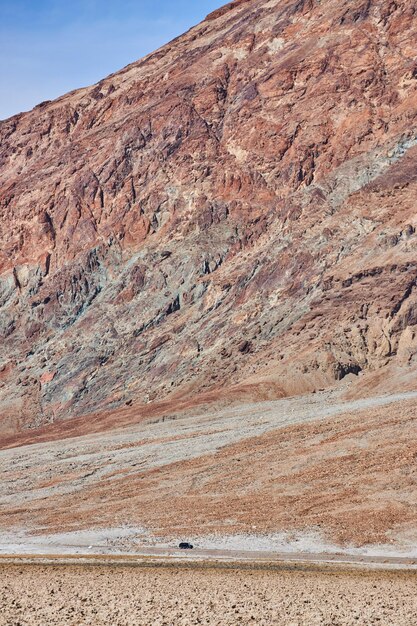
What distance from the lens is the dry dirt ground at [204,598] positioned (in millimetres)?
19656

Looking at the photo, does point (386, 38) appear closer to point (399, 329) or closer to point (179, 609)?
point (399, 329)

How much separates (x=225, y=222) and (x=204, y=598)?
8876 cm

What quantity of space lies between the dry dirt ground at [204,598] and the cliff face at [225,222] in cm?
5136

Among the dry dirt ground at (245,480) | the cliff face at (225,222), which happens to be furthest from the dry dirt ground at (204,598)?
the cliff face at (225,222)

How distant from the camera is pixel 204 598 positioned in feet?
72.6

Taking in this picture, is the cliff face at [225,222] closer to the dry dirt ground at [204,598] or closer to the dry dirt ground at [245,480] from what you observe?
the dry dirt ground at [245,480]

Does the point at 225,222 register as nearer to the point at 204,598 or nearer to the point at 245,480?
the point at 245,480

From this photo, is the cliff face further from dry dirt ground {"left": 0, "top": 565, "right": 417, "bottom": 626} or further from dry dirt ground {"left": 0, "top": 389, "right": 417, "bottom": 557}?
dry dirt ground {"left": 0, "top": 565, "right": 417, "bottom": 626}

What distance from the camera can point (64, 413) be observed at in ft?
310

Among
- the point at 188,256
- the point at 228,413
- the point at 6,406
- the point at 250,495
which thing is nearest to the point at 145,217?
the point at 188,256

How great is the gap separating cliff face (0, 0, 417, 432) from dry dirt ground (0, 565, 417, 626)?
169 ft

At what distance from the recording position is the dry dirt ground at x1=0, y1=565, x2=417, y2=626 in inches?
774

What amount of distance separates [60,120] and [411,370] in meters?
90.4

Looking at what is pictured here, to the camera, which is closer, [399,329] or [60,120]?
[399,329]
